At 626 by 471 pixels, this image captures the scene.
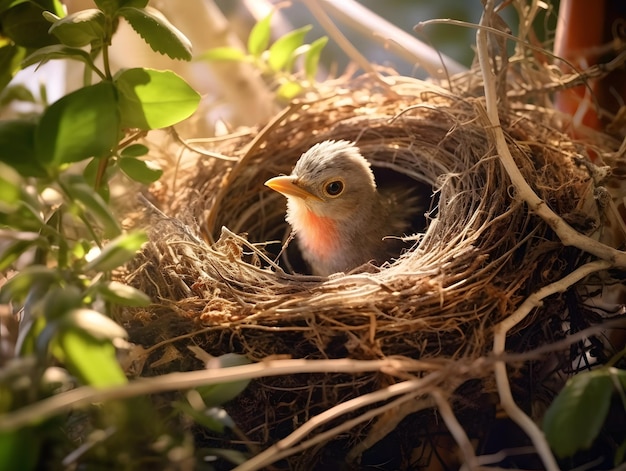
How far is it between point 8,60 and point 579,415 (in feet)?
3.95

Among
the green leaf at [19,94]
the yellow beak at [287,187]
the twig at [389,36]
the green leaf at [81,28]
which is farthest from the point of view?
the twig at [389,36]

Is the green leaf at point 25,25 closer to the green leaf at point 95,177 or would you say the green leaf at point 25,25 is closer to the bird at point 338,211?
the green leaf at point 95,177

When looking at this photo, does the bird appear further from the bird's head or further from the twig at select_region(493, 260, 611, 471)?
the twig at select_region(493, 260, 611, 471)

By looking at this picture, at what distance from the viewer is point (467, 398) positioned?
1.17 metres

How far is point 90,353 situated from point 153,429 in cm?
14

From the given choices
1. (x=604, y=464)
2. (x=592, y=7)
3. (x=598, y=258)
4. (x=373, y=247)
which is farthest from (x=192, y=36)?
(x=604, y=464)

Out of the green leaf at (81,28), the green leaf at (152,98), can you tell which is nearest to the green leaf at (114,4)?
the green leaf at (81,28)

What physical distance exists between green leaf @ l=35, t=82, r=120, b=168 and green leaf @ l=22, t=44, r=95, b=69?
0.69 ft

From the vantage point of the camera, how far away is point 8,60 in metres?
1.18

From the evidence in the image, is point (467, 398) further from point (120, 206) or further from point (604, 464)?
point (120, 206)

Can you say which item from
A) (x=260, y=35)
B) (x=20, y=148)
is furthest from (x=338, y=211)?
(x=20, y=148)

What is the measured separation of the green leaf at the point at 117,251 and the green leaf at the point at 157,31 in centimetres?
44

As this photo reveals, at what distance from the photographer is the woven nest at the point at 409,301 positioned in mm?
1176

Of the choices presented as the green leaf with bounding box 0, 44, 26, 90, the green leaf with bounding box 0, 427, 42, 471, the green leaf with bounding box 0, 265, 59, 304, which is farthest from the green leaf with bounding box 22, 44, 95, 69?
the green leaf with bounding box 0, 427, 42, 471
